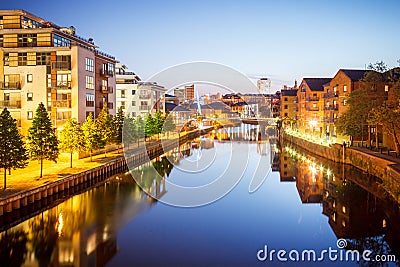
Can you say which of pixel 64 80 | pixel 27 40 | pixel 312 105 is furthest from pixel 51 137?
pixel 312 105

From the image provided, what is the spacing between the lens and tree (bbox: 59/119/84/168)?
22.1 meters

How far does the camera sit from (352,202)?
725 inches

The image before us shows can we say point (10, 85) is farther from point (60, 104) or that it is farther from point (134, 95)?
point (134, 95)

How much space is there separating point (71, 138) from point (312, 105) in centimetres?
3508

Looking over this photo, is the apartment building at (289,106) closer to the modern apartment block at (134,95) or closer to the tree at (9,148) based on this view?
the modern apartment block at (134,95)

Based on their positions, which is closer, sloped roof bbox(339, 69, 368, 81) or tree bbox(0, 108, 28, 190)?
tree bbox(0, 108, 28, 190)

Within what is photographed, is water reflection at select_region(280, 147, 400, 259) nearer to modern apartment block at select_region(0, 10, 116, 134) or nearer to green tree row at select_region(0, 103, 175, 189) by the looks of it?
green tree row at select_region(0, 103, 175, 189)

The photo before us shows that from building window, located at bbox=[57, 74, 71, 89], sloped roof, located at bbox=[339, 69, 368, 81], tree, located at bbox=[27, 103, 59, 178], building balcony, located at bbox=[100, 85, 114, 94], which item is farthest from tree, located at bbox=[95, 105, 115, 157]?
sloped roof, located at bbox=[339, 69, 368, 81]

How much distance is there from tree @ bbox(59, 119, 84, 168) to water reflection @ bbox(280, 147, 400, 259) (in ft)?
44.2

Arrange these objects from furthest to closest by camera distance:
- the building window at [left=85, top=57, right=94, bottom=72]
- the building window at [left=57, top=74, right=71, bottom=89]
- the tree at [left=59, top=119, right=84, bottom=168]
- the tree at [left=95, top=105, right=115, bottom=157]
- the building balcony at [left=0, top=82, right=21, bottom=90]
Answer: the building window at [left=85, top=57, right=94, bottom=72], the building window at [left=57, top=74, right=71, bottom=89], the building balcony at [left=0, top=82, right=21, bottom=90], the tree at [left=95, top=105, right=115, bottom=157], the tree at [left=59, top=119, right=84, bottom=168]
